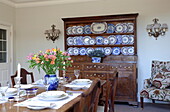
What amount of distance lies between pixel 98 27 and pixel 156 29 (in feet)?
4.67

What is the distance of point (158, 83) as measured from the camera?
375cm

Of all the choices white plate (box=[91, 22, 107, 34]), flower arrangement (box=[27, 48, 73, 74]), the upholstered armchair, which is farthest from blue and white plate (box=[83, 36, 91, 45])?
flower arrangement (box=[27, 48, 73, 74])

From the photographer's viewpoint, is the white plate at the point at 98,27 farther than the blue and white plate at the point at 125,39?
Yes

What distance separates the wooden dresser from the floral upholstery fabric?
0.35 m

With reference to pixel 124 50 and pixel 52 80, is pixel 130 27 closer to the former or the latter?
pixel 124 50

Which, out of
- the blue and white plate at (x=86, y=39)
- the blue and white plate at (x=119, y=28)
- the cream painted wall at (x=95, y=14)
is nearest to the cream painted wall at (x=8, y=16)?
the cream painted wall at (x=95, y=14)

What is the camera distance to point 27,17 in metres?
5.43

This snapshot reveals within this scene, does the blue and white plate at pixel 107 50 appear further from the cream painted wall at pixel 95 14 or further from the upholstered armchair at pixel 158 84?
the upholstered armchair at pixel 158 84

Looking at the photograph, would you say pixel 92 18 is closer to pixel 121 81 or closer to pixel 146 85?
pixel 121 81

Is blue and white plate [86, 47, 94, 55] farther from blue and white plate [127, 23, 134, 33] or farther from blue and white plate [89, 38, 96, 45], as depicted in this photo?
blue and white plate [127, 23, 134, 33]

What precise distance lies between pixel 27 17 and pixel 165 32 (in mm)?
3928

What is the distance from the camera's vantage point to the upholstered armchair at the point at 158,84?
11.6ft

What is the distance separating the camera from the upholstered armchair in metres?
3.54

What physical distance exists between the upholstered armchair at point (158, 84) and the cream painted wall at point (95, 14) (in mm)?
335
